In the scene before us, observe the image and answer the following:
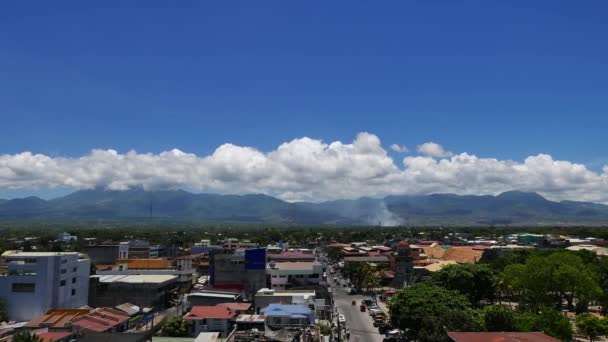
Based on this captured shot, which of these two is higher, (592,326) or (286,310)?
(286,310)

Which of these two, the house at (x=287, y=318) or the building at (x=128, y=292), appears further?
the building at (x=128, y=292)

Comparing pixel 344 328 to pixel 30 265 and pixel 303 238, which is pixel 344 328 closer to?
pixel 30 265

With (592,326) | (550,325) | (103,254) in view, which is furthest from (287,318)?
(103,254)

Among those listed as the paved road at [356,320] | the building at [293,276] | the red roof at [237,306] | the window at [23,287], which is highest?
the window at [23,287]

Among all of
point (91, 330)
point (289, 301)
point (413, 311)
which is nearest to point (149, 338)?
point (91, 330)

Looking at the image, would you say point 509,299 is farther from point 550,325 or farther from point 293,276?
point 550,325

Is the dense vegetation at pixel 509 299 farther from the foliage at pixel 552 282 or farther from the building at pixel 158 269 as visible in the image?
the building at pixel 158 269

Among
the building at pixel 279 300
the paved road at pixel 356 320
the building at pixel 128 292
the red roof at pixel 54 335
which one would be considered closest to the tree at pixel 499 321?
the paved road at pixel 356 320
